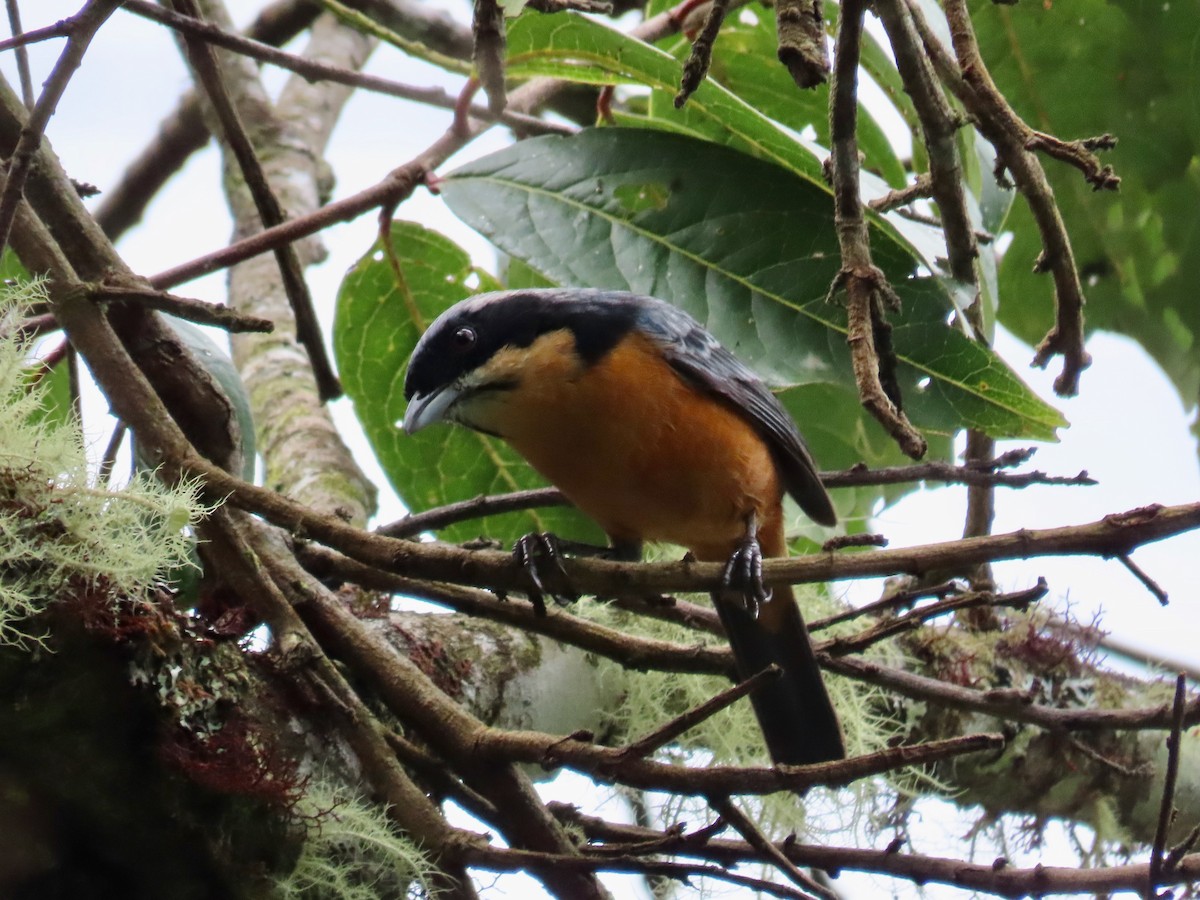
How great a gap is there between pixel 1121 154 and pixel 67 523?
140 inches

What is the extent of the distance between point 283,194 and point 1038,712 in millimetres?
3536

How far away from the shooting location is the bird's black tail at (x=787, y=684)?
3.23 metres

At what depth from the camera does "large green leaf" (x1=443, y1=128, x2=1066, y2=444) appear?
3131 millimetres

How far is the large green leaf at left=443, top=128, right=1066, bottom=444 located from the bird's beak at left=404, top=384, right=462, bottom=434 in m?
0.40

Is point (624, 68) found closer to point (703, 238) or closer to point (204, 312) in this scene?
point (703, 238)

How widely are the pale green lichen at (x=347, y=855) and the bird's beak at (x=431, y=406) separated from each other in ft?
3.77

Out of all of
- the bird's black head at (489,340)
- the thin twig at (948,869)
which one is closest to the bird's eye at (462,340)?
the bird's black head at (489,340)

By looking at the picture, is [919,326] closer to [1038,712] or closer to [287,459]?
[1038,712]

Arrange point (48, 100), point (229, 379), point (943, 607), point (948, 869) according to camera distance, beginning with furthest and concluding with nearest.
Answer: point (229, 379), point (943, 607), point (948, 869), point (48, 100)

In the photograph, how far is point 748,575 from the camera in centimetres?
227

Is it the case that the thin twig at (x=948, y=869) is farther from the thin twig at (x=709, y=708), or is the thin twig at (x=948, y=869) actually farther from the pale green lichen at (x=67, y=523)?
the pale green lichen at (x=67, y=523)

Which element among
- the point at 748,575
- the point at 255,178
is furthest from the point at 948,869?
the point at 255,178

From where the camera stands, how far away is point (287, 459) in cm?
409

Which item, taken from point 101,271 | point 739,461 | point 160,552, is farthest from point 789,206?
point 160,552
